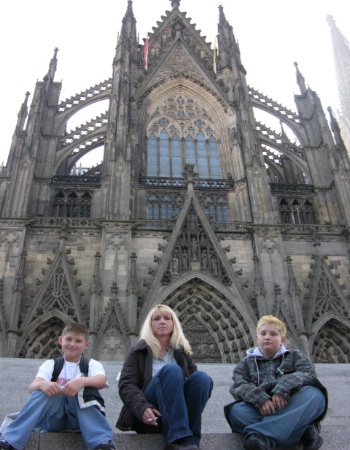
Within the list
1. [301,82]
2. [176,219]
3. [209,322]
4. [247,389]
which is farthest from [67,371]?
[301,82]

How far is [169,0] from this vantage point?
29812 mm

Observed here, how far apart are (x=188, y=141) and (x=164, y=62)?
5431 millimetres

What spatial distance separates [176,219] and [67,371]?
13.7 meters

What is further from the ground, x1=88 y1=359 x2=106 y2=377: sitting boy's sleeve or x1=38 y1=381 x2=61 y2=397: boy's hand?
x1=88 y1=359 x2=106 y2=377: sitting boy's sleeve

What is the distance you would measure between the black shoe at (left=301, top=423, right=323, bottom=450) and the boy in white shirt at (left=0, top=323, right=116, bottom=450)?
1613 mm

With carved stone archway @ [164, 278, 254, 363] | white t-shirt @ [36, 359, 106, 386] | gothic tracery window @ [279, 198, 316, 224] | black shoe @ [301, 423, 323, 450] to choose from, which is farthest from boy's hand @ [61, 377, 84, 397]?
gothic tracery window @ [279, 198, 316, 224]

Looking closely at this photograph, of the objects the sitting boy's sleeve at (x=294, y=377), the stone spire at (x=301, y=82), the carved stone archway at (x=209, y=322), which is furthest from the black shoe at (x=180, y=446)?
the stone spire at (x=301, y=82)

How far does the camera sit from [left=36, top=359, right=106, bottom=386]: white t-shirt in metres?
4.36

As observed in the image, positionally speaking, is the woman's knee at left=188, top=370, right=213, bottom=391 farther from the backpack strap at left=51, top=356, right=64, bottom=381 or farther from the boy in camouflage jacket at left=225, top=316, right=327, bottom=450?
the backpack strap at left=51, top=356, right=64, bottom=381

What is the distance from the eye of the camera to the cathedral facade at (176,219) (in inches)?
613

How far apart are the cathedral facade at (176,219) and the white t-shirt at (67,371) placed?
978 centimetres

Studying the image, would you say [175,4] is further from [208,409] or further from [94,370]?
[94,370]

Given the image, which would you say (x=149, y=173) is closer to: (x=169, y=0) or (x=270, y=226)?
(x=270, y=226)

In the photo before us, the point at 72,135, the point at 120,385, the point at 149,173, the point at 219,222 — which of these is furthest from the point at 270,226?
the point at 120,385
